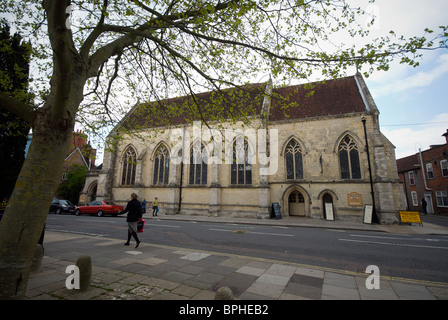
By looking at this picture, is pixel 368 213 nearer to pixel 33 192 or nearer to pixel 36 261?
pixel 36 261

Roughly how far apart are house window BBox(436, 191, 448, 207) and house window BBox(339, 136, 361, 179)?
15849 mm

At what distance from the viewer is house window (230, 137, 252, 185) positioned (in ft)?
63.4

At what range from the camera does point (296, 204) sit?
1831 centimetres

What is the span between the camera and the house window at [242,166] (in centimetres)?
1931

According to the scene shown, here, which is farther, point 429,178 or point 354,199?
point 429,178

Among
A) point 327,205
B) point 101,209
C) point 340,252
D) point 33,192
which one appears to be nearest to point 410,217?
point 327,205

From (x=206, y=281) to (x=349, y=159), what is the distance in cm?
1677

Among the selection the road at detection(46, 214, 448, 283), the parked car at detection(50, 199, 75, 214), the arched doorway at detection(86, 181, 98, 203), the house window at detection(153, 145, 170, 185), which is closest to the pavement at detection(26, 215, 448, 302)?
the road at detection(46, 214, 448, 283)

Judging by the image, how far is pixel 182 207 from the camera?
67.6ft

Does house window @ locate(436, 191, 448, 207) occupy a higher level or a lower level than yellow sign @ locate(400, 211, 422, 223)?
higher

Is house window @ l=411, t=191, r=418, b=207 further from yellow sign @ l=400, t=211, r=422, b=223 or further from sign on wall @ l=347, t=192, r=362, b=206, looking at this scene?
sign on wall @ l=347, t=192, r=362, b=206
